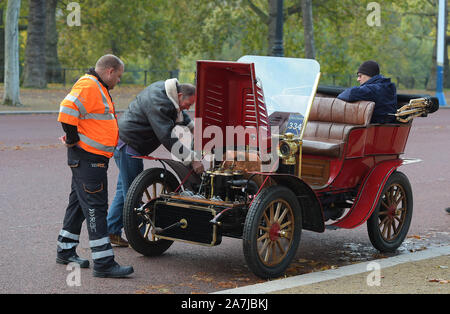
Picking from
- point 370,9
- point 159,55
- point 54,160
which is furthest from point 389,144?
point 159,55

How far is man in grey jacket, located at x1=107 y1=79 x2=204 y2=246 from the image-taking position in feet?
20.8

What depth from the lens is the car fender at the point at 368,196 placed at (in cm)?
663

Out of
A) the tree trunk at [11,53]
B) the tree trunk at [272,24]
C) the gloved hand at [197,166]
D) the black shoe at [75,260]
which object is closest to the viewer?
the black shoe at [75,260]

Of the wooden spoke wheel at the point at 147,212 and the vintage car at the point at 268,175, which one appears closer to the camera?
the vintage car at the point at 268,175

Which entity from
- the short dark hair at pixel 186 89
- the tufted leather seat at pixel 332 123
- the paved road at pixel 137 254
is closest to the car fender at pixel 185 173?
the short dark hair at pixel 186 89

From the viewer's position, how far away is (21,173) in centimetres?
1113

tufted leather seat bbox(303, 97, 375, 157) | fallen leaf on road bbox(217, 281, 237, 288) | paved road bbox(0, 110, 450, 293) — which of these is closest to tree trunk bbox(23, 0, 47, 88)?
paved road bbox(0, 110, 450, 293)

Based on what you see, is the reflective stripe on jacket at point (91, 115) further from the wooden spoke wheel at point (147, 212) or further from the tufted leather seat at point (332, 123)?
the tufted leather seat at point (332, 123)

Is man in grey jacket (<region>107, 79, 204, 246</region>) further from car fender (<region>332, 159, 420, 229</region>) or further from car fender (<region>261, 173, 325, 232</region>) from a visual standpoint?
car fender (<region>332, 159, 420, 229</region>)

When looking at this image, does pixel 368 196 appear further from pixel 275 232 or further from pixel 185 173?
pixel 185 173

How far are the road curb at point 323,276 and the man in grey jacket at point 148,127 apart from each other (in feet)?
4.22

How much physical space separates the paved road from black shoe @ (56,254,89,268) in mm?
68

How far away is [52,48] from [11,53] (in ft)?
44.9

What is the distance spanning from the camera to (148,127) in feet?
21.7
